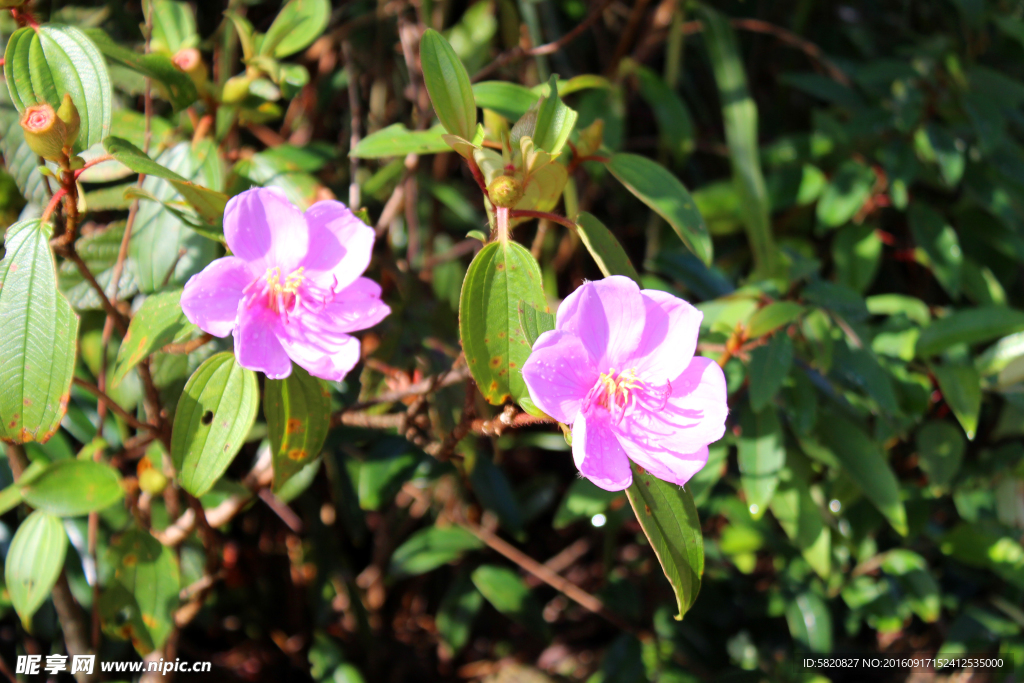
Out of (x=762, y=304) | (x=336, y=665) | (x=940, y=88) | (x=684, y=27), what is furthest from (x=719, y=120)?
(x=336, y=665)

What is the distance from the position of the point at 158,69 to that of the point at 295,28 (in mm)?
242

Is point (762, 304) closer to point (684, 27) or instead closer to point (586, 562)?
point (684, 27)

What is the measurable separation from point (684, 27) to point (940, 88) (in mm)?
577

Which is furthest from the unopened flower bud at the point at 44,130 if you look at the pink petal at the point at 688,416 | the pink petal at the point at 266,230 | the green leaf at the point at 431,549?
the green leaf at the point at 431,549

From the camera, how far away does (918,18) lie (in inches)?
79.6

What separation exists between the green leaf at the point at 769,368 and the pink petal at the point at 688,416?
0.33 metres

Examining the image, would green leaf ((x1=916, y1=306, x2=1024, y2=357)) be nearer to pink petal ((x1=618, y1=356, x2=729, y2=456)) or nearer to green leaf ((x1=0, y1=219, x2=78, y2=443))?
pink petal ((x1=618, y1=356, x2=729, y2=456))

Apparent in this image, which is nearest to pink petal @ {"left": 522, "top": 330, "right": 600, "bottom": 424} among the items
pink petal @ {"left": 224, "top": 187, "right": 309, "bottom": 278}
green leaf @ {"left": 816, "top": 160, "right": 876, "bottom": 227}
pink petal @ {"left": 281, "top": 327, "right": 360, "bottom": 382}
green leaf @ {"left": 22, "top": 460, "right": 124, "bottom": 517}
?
pink petal @ {"left": 281, "top": 327, "right": 360, "bottom": 382}

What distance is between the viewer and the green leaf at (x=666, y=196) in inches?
37.0

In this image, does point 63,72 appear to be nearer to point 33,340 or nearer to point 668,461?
point 33,340

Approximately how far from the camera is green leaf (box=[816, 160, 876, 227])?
1.53 meters

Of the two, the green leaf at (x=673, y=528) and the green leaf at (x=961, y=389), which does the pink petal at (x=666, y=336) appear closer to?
the green leaf at (x=673, y=528)

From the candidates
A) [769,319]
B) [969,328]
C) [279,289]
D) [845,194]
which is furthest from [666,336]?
[845,194]

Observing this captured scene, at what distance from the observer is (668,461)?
2.38ft
